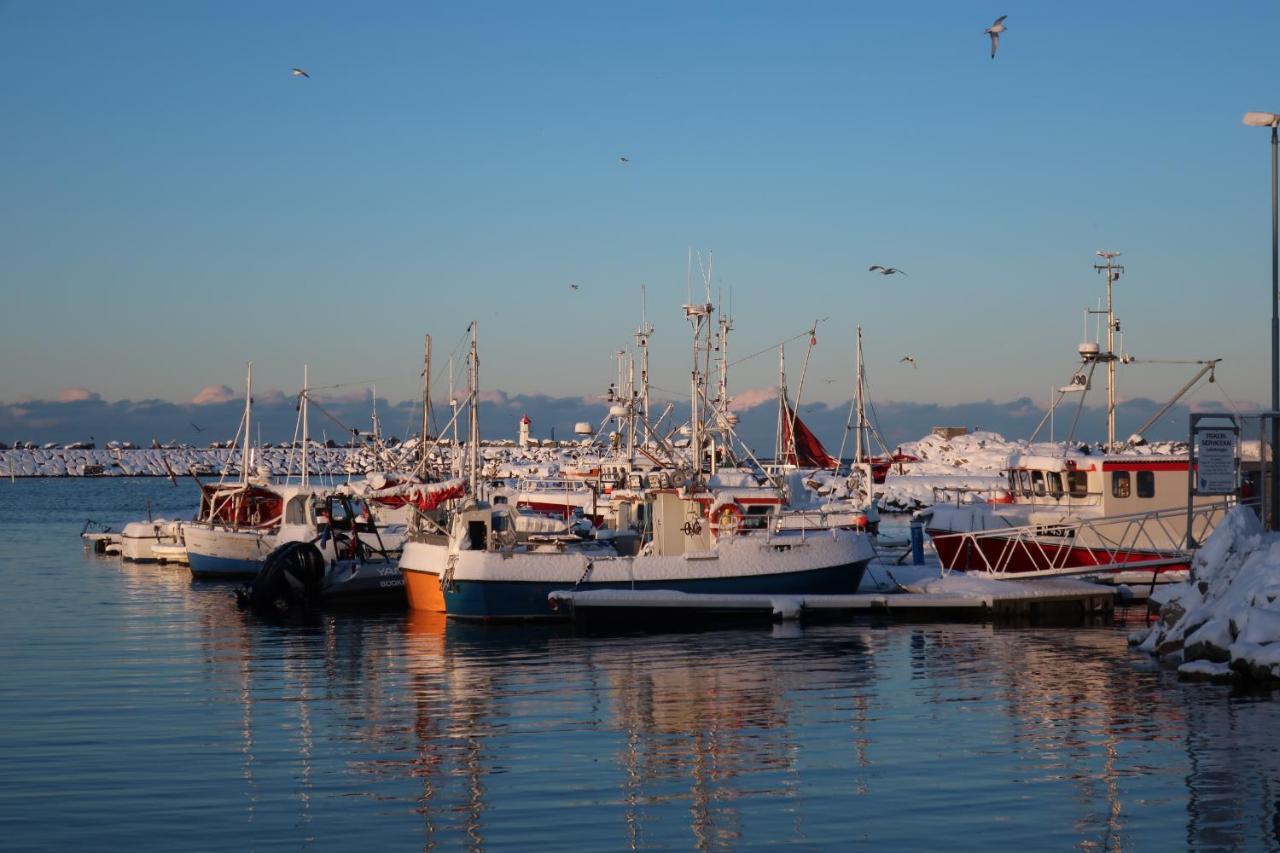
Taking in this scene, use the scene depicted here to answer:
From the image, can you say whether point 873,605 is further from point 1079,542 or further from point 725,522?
point 1079,542

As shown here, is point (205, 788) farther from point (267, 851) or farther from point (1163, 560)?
point (1163, 560)

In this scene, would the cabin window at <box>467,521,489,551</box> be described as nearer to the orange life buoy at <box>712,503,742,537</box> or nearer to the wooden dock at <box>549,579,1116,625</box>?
the wooden dock at <box>549,579,1116,625</box>

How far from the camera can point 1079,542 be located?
34094mm

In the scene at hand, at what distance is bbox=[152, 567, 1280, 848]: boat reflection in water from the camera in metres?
14.2

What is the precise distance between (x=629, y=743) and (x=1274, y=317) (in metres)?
14.4

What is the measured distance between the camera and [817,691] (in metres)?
22.8

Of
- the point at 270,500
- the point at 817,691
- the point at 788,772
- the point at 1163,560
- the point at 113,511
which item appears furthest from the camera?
the point at 113,511

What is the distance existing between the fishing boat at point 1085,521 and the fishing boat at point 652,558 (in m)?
3.41

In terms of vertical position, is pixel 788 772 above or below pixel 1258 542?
below

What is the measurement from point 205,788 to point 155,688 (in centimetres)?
857

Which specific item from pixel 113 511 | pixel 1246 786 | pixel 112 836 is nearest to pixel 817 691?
pixel 1246 786

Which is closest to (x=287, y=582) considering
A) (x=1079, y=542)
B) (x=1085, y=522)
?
(x=1079, y=542)

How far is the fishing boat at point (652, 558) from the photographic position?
106 feet

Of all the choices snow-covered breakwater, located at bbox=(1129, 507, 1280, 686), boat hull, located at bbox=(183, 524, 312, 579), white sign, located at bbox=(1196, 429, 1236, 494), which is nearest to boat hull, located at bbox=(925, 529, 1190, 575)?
white sign, located at bbox=(1196, 429, 1236, 494)
